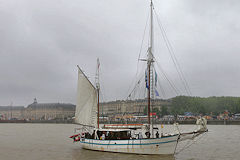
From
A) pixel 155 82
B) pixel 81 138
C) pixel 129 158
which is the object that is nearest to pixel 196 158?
pixel 129 158

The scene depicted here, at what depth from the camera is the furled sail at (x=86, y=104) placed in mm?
38344

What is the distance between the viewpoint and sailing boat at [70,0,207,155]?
29875mm

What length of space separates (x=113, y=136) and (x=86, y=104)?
26.0 ft

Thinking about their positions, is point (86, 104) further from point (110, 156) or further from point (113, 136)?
point (110, 156)

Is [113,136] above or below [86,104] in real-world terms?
below

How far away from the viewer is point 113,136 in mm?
32688

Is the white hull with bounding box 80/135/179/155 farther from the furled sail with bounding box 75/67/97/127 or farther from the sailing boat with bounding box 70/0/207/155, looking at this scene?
the furled sail with bounding box 75/67/97/127

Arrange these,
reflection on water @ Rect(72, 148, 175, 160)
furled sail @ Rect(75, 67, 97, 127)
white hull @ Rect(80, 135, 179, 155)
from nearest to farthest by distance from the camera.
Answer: reflection on water @ Rect(72, 148, 175, 160) < white hull @ Rect(80, 135, 179, 155) < furled sail @ Rect(75, 67, 97, 127)

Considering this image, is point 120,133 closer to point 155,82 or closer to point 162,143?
point 162,143

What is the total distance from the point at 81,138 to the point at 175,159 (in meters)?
14.2

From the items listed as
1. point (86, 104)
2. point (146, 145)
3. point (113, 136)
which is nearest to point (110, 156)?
point (113, 136)

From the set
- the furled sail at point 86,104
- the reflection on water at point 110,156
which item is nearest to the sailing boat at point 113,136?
the furled sail at point 86,104

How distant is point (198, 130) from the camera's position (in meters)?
31.4

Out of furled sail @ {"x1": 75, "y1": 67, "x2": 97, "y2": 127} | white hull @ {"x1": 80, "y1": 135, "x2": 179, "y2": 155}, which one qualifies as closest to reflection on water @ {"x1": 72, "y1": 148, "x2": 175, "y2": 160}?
white hull @ {"x1": 80, "y1": 135, "x2": 179, "y2": 155}
